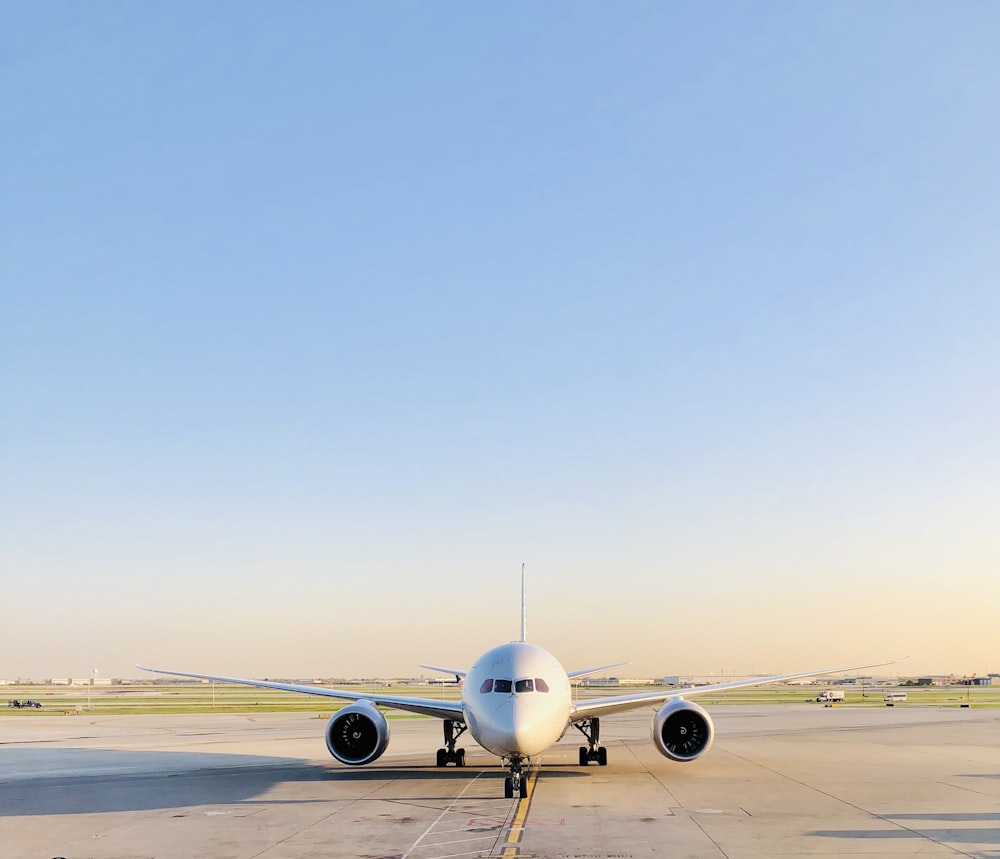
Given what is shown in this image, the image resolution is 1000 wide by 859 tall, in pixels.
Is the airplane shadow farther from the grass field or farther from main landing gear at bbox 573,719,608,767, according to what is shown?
the grass field

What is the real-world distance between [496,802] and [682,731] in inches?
278

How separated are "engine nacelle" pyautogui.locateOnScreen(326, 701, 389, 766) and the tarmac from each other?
2.58 ft

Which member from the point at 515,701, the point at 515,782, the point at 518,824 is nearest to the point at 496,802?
the point at 515,782

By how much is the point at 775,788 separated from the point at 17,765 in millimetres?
23191

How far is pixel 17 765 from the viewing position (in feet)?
95.8

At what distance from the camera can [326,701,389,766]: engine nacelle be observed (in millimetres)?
23781

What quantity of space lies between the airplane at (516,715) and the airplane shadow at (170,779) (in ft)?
4.10

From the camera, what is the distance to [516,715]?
20.0 meters

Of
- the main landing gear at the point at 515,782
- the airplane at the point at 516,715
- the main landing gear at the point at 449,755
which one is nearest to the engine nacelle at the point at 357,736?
the airplane at the point at 516,715

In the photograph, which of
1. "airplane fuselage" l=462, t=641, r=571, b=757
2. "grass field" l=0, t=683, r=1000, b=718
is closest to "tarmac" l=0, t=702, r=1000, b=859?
"airplane fuselage" l=462, t=641, r=571, b=757

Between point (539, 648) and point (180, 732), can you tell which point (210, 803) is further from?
point (180, 732)

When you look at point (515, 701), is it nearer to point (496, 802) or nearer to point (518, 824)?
point (496, 802)

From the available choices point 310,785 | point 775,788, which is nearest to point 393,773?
point 310,785

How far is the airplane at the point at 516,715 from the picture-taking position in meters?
20.3
